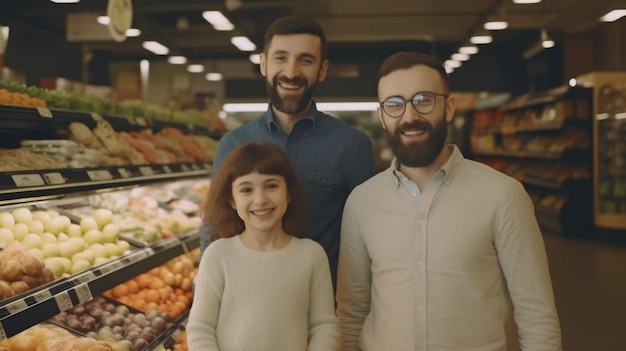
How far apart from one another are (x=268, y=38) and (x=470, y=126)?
14688 millimetres

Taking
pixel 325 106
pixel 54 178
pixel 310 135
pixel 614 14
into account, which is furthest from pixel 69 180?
pixel 325 106

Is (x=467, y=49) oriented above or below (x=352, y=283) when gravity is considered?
above

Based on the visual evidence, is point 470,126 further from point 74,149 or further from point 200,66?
point 74,149

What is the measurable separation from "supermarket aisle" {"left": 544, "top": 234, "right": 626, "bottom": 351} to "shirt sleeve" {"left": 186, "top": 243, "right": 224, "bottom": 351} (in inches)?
145

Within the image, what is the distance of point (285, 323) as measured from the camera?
80.1 inches

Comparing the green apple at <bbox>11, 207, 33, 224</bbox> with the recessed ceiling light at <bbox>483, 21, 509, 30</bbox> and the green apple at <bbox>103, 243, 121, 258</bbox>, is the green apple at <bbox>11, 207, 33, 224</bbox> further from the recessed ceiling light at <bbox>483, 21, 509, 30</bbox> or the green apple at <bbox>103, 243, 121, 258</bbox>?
the recessed ceiling light at <bbox>483, 21, 509, 30</bbox>

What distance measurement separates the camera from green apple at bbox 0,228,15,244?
298 cm

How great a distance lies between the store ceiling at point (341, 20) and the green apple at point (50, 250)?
188 inches

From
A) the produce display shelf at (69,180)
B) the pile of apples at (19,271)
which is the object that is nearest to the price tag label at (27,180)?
the produce display shelf at (69,180)

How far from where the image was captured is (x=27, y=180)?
267 cm

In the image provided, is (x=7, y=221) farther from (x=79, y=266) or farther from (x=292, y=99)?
(x=292, y=99)

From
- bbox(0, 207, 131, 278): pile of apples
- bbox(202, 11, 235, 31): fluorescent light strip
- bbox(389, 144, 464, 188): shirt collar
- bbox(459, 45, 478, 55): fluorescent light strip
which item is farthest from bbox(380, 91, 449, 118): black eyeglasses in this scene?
bbox(459, 45, 478, 55): fluorescent light strip

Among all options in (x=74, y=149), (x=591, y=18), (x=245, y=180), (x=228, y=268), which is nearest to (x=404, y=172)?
(x=245, y=180)

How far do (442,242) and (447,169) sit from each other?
25cm
